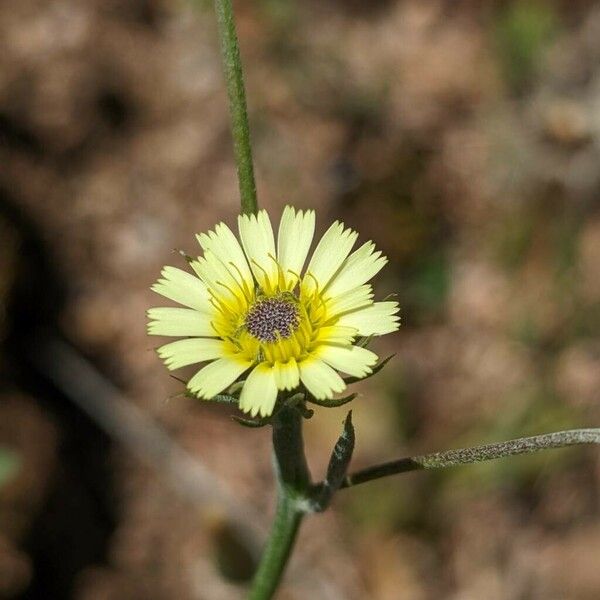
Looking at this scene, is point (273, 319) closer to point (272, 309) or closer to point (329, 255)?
point (272, 309)

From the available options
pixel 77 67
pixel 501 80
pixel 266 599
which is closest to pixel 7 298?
pixel 77 67

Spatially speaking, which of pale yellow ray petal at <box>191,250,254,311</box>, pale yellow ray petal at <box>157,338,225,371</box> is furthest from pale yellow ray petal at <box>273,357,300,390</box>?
pale yellow ray petal at <box>191,250,254,311</box>

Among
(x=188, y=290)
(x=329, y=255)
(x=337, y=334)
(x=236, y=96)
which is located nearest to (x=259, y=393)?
(x=337, y=334)

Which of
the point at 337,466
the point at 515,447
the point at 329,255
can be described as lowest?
the point at 337,466

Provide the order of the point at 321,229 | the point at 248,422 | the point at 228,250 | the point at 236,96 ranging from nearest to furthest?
the point at 248,422 → the point at 236,96 → the point at 228,250 → the point at 321,229

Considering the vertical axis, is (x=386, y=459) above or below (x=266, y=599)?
above

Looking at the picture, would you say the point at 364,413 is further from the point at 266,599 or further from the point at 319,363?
the point at 319,363
